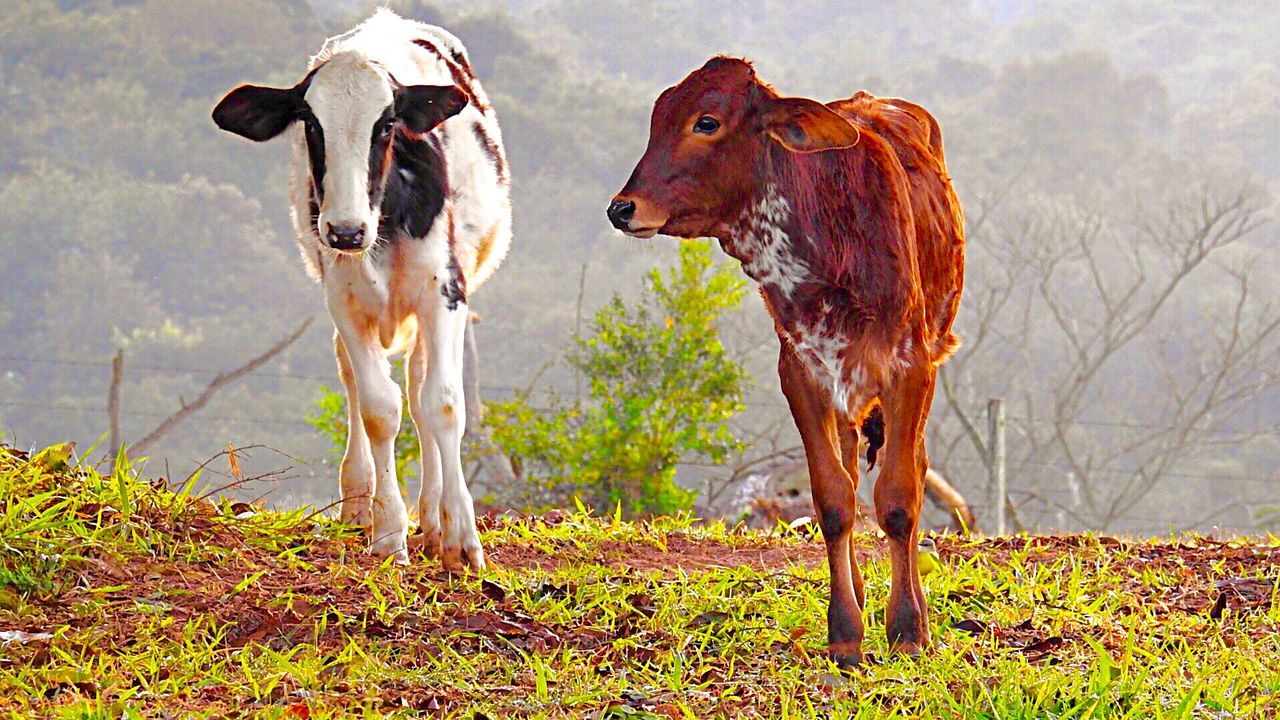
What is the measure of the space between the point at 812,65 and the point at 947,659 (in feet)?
121

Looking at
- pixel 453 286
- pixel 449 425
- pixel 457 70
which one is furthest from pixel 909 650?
pixel 457 70

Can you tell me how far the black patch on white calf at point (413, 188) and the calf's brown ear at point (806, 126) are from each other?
1696 millimetres

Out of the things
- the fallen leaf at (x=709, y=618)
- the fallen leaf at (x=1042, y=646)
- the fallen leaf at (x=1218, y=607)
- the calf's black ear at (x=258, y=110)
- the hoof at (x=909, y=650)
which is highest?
the calf's black ear at (x=258, y=110)

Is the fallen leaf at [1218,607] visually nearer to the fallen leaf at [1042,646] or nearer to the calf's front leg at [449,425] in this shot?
the fallen leaf at [1042,646]

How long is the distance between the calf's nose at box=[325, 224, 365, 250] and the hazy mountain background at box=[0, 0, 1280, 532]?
1813 centimetres

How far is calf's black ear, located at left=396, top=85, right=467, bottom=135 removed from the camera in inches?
219

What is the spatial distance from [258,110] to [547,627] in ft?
7.22

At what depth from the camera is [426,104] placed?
5.61 m

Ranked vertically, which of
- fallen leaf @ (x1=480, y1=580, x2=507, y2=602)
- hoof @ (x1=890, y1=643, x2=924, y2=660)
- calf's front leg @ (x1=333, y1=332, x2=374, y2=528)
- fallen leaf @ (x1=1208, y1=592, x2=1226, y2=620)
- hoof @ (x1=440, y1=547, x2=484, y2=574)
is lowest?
hoof @ (x1=890, y1=643, x2=924, y2=660)

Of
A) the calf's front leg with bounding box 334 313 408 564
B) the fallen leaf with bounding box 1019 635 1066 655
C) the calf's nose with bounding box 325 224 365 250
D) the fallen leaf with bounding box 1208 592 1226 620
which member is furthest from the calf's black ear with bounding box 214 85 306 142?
the fallen leaf with bounding box 1208 592 1226 620

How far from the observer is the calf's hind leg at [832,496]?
435cm

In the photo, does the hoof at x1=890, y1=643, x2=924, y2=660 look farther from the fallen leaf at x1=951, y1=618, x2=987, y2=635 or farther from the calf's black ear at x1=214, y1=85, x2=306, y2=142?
the calf's black ear at x1=214, y1=85, x2=306, y2=142


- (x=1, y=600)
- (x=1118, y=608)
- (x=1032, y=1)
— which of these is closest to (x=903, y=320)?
(x=1118, y=608)

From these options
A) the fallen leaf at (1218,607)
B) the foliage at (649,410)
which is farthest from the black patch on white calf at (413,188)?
the foliage at (649,410)
